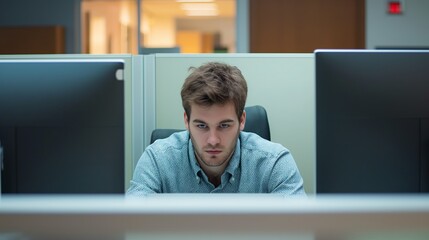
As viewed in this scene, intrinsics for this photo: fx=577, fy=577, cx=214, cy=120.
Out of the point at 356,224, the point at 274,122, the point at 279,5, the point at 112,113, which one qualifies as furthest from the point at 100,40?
the point at 356,224

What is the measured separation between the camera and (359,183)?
3.62 feet

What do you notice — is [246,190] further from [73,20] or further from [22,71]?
[73,20]

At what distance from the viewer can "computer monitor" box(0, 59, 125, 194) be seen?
1054 mm

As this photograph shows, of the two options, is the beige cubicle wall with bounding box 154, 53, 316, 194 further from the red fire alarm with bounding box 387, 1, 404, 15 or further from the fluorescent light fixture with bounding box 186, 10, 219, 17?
the fluorescent light fixture with bounding box 186, 10, 219, 17

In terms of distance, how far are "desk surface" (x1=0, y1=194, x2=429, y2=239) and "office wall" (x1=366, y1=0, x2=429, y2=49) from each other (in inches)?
178

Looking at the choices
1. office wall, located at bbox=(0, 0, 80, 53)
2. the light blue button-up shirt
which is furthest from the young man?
office wall, located at bbox=(0, 0, 80, 53)

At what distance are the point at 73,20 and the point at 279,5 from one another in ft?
6.24

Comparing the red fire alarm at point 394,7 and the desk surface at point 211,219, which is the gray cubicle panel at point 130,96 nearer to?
the desk surface at point 211,219

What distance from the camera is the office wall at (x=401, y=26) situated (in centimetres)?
478

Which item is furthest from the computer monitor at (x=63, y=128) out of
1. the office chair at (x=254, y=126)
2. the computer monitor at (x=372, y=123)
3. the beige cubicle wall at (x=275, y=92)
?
the beige cubicle wall at (x=275, y=92)

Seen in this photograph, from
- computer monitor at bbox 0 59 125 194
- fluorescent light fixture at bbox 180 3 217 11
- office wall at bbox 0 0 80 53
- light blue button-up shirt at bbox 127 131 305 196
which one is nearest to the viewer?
computer monitor at bbox 0 59 125 194

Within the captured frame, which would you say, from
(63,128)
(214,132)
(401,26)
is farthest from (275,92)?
(401,26)

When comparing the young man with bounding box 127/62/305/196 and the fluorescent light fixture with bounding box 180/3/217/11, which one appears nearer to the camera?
the young man with bounding box 127/62/305/196

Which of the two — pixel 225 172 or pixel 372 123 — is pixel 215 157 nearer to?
pixel 225 172
